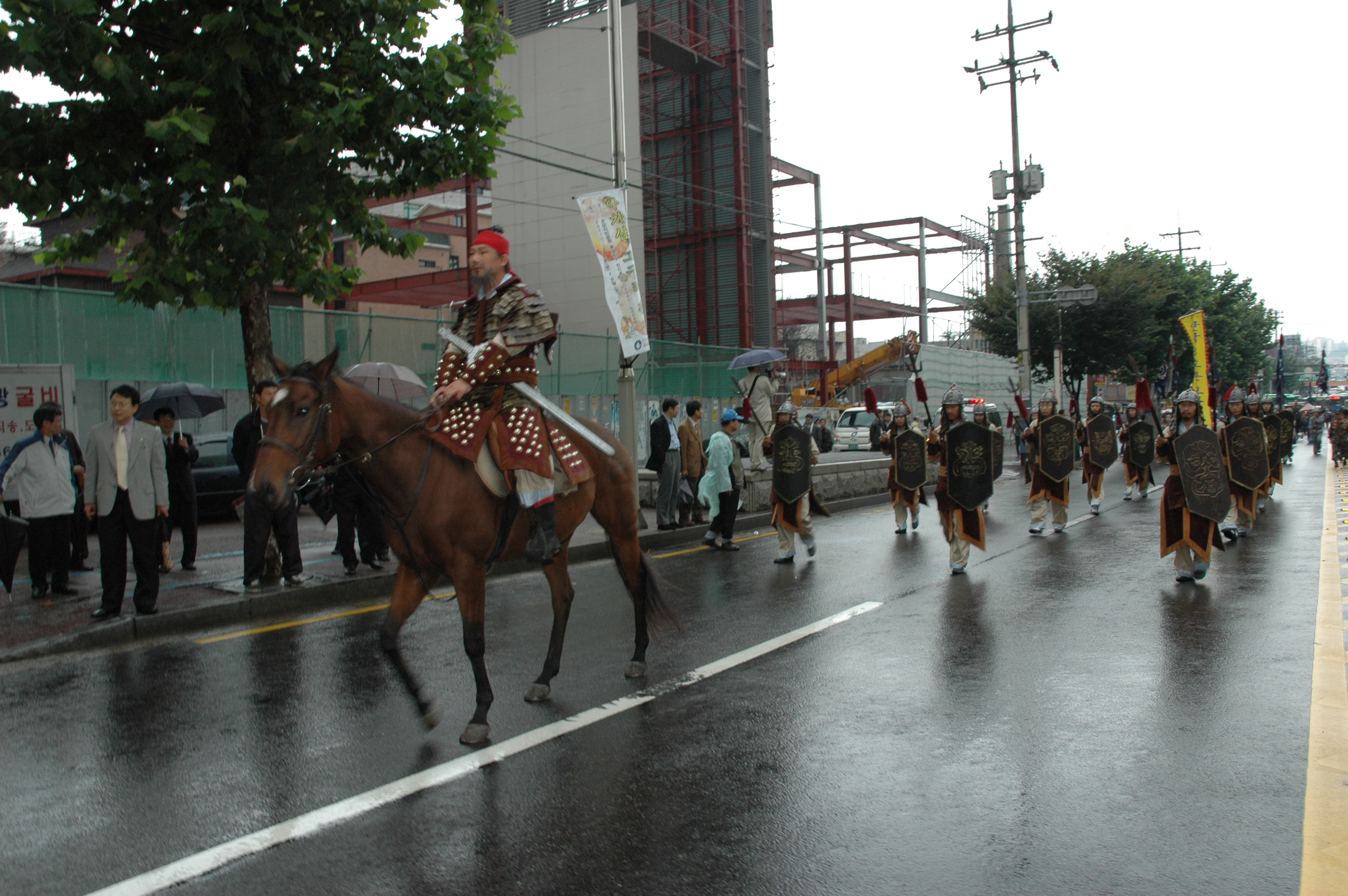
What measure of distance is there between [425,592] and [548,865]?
2.07 m

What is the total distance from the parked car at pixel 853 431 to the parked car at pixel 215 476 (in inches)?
1032

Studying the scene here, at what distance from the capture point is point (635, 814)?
13.5ft

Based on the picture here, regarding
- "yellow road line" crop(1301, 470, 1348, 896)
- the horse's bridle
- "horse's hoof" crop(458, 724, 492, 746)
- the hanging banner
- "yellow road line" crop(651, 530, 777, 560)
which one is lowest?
"yellow road line" crop(651, 530, 777, 560)

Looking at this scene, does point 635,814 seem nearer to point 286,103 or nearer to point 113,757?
point 113,757

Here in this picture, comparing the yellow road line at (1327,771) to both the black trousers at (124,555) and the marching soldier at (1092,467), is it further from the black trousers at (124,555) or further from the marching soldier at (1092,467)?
the marching soldier at (1092,467)

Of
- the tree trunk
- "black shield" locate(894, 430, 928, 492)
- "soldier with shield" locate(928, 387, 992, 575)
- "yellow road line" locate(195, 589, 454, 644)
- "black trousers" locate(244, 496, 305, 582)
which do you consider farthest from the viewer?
"black shield" locate(894, 430, 928, 492)

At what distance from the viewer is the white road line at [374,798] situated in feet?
11.9

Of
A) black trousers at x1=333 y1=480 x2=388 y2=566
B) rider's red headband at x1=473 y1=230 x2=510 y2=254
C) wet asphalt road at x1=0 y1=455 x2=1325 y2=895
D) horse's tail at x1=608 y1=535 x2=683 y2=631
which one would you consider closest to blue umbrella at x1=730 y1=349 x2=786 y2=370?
black trousers at x1=333 y1=480 x2=388 y2=566

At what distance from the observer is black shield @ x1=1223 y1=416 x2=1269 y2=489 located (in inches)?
509

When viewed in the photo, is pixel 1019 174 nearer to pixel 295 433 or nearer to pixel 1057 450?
pixel 1057 450

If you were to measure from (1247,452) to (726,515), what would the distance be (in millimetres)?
6575

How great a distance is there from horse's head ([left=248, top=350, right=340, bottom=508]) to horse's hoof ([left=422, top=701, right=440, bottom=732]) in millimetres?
1291

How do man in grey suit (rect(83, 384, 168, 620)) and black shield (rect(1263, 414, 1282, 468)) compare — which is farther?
black shield (rect(1263, 414, 1282, 468))

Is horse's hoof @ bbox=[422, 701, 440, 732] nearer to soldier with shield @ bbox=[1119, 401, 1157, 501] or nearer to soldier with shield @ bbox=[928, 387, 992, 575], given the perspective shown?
soldier with shield @ bbox=[928, 387, 992, 575]
